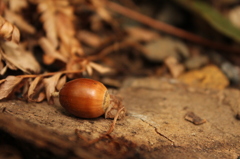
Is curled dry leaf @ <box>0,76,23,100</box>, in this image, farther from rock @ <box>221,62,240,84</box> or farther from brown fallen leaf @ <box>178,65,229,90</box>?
rock @ <box>221,62,240,84</box>

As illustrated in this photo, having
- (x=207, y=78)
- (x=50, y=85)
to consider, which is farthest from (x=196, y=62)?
(x=50, y=85)

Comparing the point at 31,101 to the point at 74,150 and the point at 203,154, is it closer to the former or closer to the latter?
the point at 74,150

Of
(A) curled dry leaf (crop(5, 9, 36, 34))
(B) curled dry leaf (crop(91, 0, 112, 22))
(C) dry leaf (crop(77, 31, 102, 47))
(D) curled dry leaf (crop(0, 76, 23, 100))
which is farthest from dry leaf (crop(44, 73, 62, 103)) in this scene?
(B) curled dry leaf (crop(91, 0, 112, 22))

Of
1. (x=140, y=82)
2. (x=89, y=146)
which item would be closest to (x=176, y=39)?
(x=140, y=82)

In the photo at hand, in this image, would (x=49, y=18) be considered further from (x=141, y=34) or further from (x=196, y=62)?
(x=196, y=62)

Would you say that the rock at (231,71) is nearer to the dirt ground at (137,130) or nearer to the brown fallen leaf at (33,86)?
the dirt ground at (137,130)
